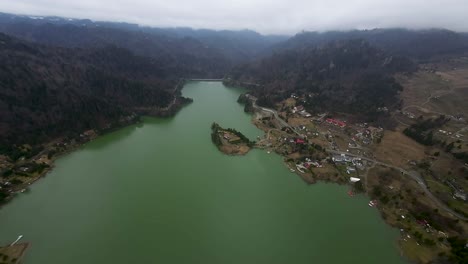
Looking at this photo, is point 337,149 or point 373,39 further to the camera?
point 373,39

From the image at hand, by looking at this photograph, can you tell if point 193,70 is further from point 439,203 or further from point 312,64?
point 439,203

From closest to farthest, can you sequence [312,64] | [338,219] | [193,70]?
[338,219] → [312,64] → [193,70]

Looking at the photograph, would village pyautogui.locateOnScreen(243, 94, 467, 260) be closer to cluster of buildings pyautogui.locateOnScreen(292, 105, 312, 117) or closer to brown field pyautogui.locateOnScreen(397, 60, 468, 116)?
cluster of buildings pyautogui.locateOnScreen(292, 105, 312, 117)

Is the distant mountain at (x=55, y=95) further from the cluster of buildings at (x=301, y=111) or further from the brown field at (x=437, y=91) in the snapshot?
the brown field at (x=437, y=91)

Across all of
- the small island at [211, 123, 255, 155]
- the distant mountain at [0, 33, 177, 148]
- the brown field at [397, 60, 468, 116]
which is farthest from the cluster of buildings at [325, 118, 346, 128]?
the distant mountain at [0, 33, 177, 148]

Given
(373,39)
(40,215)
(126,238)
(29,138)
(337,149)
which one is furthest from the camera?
(373,39)

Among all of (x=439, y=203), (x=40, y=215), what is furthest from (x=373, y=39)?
(x=40, y=215)
